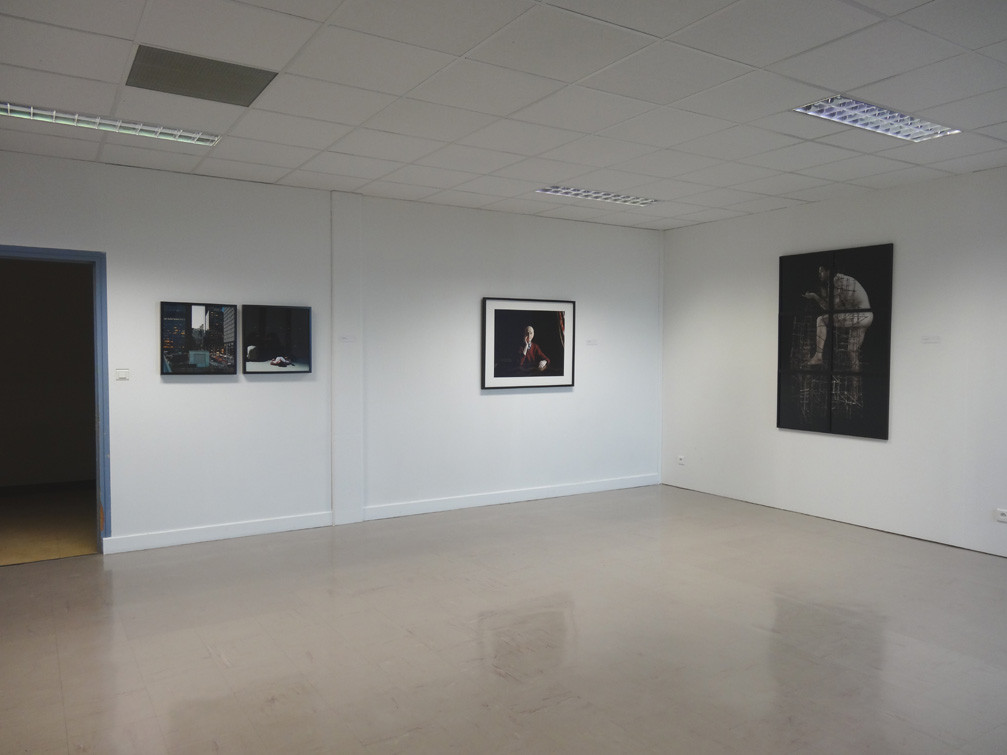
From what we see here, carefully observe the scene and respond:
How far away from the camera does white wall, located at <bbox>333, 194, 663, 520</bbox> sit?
6.56m

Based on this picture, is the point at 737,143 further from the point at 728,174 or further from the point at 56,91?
the point at 56,91

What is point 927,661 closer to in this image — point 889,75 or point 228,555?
point 889,75

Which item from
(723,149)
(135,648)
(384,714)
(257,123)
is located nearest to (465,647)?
(384,714)

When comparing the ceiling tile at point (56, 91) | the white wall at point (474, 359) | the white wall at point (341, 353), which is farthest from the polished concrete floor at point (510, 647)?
the ceiling tile at point (56, 91)

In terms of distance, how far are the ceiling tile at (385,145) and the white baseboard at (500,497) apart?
3.21 m

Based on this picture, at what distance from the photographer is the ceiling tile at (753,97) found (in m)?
3.69

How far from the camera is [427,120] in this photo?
14.2 feet

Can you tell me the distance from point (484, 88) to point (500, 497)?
14.8 ft

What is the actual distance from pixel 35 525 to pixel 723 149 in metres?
6.61

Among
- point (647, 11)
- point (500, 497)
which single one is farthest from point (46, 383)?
point (647, 11)

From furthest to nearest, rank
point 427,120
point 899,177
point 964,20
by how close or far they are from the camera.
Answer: point 899,177 < point 427,120 < point 964,20

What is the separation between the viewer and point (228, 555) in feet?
17.9

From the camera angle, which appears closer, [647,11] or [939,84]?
[647,11]

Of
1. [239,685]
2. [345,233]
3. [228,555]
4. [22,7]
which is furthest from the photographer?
[345,233]
